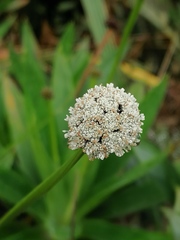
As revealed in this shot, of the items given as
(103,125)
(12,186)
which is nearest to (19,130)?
(12,186)

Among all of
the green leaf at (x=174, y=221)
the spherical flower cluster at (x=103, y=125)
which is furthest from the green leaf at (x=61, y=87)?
the spherical flower cluster at (x=103, y=125)

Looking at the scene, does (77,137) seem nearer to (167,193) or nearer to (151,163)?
(151,163)

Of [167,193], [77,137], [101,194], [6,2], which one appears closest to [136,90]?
[167,193]

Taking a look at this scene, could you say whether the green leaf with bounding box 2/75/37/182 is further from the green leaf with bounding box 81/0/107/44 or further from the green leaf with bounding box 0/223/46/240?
the green leaf with bounding box 81/0/107/44

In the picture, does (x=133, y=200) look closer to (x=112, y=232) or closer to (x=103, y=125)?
(x=112, y=232)

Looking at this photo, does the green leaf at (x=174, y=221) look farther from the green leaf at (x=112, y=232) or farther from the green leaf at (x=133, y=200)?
the green leaf at (x=133, y=200)
